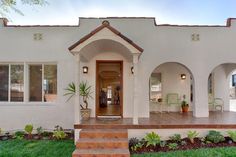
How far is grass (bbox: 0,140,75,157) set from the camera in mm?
7531

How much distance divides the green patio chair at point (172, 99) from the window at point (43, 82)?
6718mm

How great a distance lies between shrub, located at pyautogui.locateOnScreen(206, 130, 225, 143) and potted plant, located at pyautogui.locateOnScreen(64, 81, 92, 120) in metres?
5.22

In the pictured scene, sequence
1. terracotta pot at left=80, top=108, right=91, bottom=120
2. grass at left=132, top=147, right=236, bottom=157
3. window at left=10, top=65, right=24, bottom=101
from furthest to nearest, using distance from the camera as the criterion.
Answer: window at left=10, top=65, right=24, bottom=101
terracotta pot at left=80, top=108, right=91, bottom=120
grass at left=132, top=147, right=236, bottom=157

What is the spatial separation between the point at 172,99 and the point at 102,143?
693cm

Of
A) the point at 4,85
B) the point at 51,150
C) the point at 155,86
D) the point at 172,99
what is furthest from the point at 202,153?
the point at 4,85

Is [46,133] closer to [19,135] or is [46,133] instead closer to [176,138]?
[19,135]

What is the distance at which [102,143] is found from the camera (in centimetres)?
739

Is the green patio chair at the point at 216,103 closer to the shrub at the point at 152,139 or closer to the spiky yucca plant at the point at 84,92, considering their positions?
the shrub at the point at 152,139

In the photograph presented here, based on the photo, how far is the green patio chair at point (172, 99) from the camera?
12859mm

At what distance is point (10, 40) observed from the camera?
1079 centimetres

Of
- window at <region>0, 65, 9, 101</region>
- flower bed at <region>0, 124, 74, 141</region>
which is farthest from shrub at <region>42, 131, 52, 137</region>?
window at <region>0, 65, 9, 101</region>

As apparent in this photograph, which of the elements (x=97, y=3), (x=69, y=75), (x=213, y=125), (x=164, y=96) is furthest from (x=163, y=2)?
(x=213, y=125)

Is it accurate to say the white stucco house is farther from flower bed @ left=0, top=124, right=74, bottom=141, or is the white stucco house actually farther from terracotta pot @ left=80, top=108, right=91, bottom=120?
terracotta pot @ left=80, top=108, right=91, bottom=120

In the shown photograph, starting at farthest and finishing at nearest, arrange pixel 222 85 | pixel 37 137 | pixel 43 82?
1. pixel 222 85
2. pixel 43 82
3. pixel 37 137
